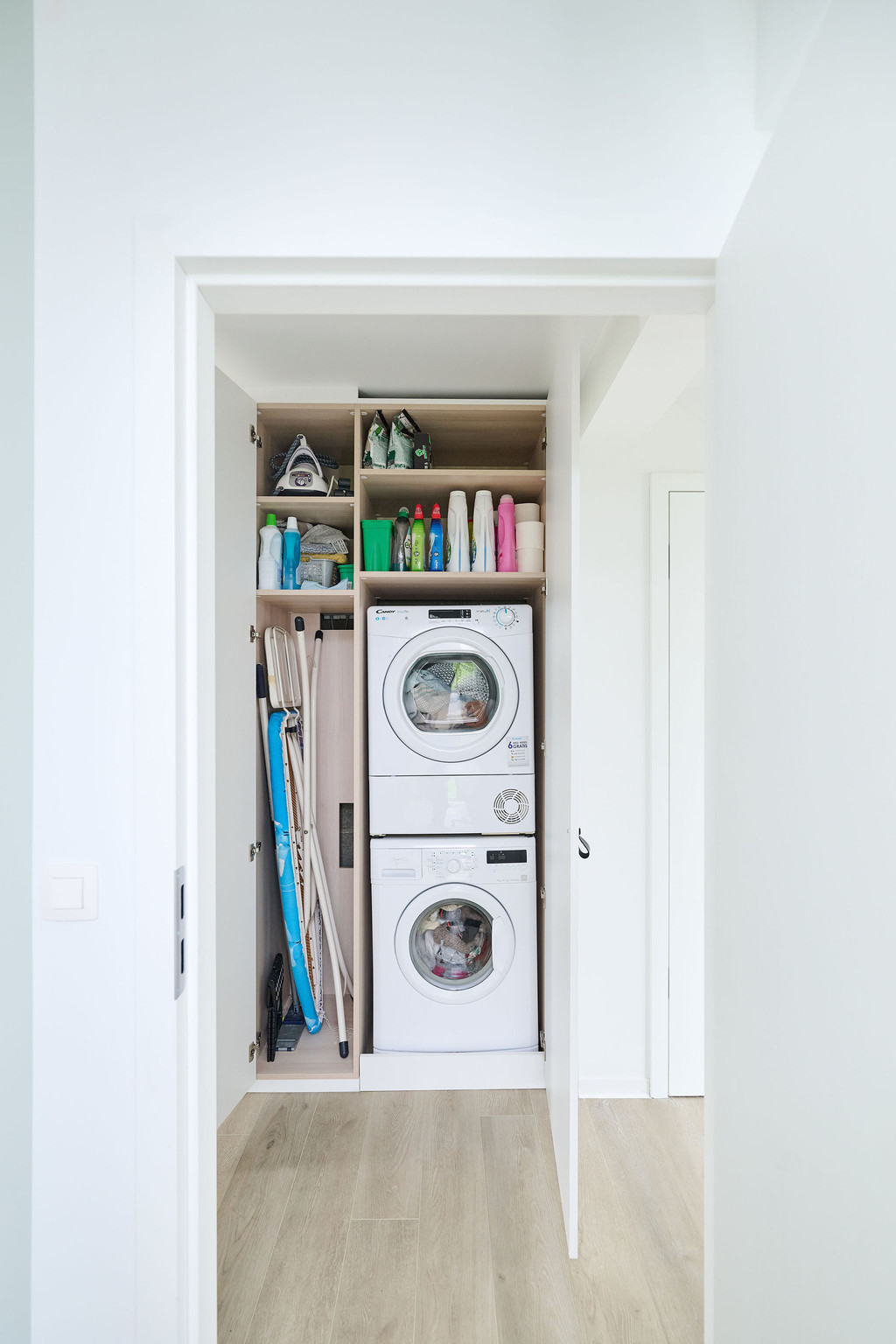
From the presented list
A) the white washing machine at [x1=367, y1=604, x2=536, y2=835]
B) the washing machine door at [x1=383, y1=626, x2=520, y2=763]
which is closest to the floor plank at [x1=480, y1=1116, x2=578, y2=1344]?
the white washing machine at [x1=367, y1=604, x2=536, y2=835]

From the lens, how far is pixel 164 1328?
1.00m

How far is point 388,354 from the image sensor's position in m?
2.33

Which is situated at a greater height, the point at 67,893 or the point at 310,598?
the point at 310,598

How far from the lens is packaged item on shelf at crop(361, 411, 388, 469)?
8.25 ft

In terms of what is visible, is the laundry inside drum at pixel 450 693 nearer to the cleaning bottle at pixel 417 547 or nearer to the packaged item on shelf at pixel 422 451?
the cleaning bottle at pixel 417 547

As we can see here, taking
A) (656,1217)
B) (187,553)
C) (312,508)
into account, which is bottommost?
(656,1217)

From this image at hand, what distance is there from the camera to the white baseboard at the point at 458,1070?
253 cm

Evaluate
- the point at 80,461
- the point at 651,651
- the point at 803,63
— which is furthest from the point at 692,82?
the point at 651,651

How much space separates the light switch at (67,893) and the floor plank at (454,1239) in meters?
1.33

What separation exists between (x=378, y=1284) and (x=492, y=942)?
103cm

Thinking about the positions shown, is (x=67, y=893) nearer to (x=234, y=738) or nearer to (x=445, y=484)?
(x=234, y=738)

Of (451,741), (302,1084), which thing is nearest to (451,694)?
(451,741)

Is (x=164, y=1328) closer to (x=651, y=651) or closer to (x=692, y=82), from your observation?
(x=692, y=82)

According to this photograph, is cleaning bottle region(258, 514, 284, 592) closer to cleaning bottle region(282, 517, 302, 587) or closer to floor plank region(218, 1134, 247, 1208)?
cleaning bottle region(282, 517, 302, 587)
